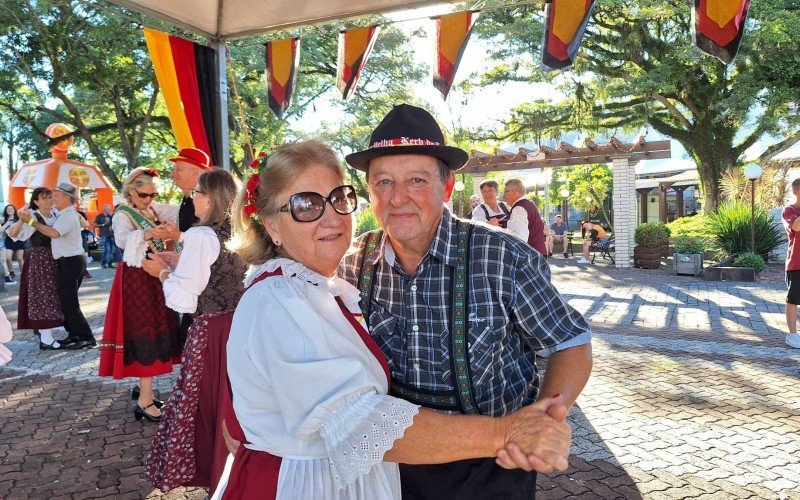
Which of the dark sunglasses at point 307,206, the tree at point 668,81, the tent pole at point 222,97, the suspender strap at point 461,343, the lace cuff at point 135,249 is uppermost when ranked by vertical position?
the tree at point 668,81

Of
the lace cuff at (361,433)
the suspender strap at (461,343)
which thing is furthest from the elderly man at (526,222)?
the lace cuff at (361,433)

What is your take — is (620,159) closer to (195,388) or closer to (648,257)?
(648,257)

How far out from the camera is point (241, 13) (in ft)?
15.0

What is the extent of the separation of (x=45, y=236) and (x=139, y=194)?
3864 mm

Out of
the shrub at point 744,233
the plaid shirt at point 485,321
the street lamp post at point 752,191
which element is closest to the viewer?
the plaid shirt at point 485,321

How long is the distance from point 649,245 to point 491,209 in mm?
9551

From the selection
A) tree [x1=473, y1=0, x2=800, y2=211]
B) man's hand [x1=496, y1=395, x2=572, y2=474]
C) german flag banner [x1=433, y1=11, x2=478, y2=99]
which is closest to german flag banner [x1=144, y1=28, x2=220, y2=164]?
german flag banner [x1=433, y1=11, x2=478, y2=99]

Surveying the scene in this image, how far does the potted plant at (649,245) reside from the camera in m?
15.5

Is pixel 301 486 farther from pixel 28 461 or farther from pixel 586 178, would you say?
pixel 586 178

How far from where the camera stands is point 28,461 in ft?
13.0

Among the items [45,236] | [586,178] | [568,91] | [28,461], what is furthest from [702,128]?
[28,461]

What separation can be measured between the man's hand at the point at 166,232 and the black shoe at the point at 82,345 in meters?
4.01

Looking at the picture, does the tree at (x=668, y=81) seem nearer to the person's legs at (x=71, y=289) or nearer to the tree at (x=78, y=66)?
the tree at (x=78, y=66)

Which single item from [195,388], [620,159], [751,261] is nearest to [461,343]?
[195,388]
